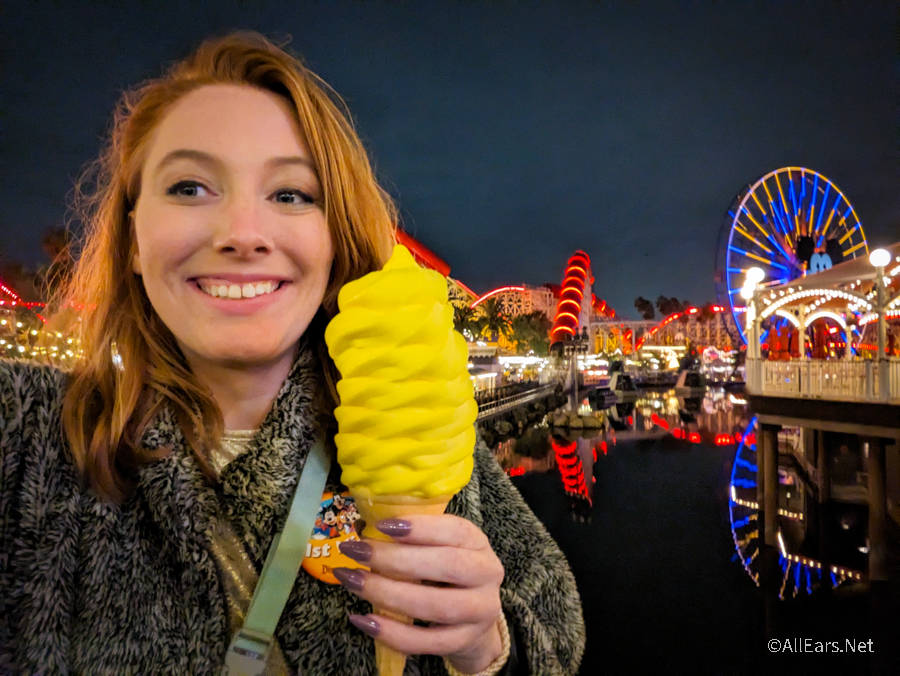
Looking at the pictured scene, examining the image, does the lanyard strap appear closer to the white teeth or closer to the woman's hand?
the woman's hand

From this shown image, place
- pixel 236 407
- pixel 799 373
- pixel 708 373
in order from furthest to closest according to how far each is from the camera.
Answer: pixel 708 373 < pixel 799 373 < pixel 236 407

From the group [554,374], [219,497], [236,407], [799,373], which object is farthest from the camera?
[554,374]

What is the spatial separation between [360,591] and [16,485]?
88cm

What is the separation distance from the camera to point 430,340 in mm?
1210

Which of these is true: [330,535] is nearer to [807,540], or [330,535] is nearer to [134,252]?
[134,252]

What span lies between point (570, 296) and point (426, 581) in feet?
147

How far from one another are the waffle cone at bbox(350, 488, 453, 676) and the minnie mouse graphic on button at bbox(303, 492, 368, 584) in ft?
0.51

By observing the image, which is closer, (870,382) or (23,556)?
(23,556)

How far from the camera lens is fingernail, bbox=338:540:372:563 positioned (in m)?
1.13

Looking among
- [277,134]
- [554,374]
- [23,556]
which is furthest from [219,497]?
[554,374]

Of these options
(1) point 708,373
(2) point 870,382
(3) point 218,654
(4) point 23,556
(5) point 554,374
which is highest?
(1) point 708,373

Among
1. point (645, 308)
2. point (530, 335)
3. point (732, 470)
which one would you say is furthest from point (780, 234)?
point (645, 308)

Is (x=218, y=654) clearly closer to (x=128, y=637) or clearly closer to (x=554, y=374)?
(x=128, y=637)

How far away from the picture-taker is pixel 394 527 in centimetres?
112
